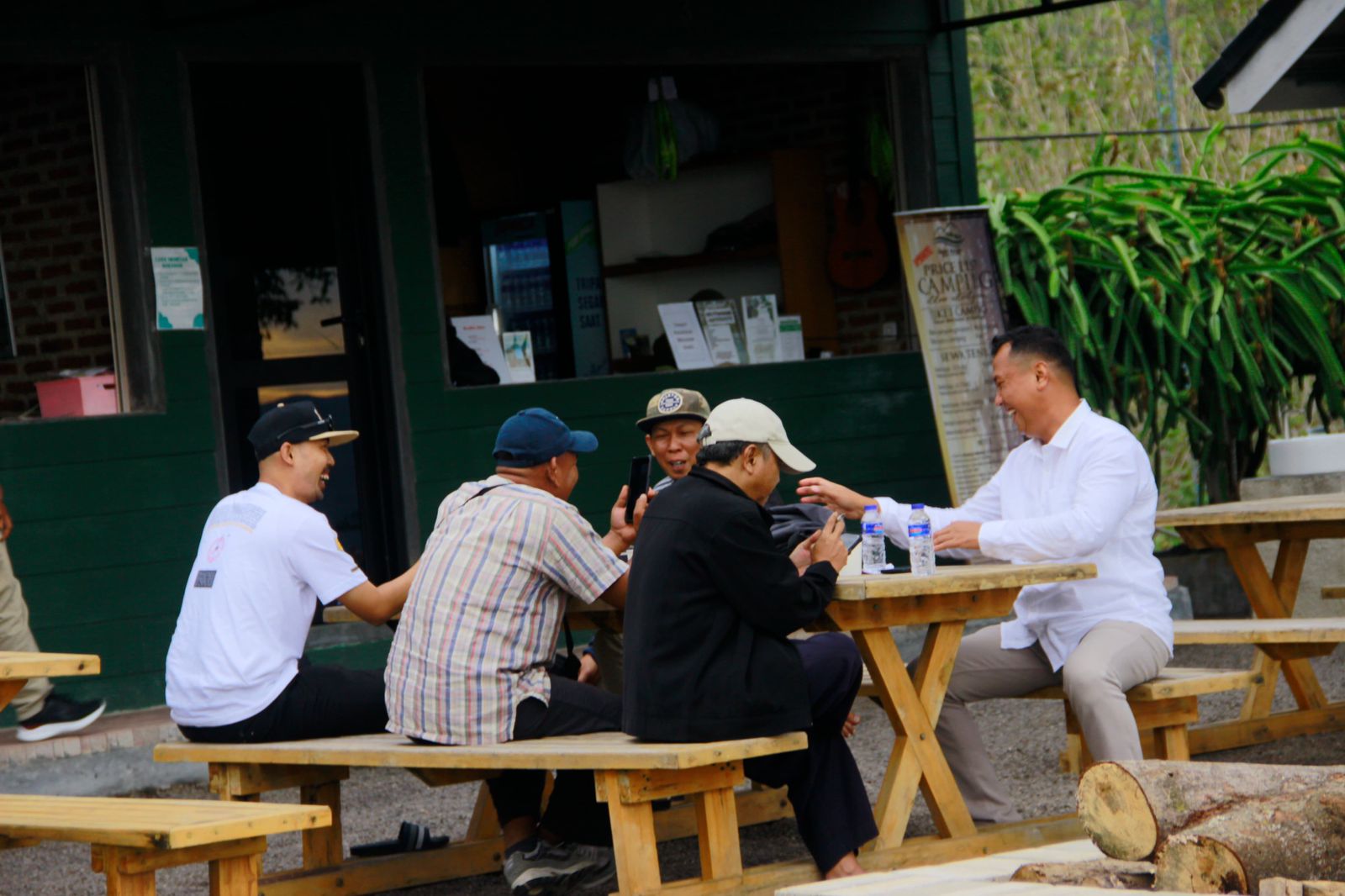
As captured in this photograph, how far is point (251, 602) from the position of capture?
16.5 feet

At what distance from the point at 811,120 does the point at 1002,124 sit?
12.8m

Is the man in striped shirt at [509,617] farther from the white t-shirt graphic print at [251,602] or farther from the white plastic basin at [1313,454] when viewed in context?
the white plastic basin at [1313,454]

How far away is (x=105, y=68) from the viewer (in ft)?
23.8

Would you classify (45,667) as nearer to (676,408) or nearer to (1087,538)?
(676,408)

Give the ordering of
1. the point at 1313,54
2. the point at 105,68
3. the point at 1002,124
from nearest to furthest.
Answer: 1. the point at 1313,54
2. the point at 105,68
3. the point at 1002,124

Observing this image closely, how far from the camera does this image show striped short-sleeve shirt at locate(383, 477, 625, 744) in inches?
186

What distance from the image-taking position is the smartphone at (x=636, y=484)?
5.45 meters

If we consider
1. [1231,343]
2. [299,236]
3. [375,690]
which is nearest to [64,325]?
[299,236]

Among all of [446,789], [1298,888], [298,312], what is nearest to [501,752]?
[1298,888]

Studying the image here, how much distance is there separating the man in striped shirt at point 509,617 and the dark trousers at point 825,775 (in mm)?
503

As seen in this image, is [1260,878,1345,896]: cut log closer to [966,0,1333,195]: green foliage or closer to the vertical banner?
the vertical banner

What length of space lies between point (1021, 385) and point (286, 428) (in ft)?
6.66

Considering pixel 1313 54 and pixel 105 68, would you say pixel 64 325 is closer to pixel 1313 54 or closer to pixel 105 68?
pixel 105 68

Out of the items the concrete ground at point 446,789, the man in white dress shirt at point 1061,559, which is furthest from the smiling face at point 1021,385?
the concrete ground at point 446,789
